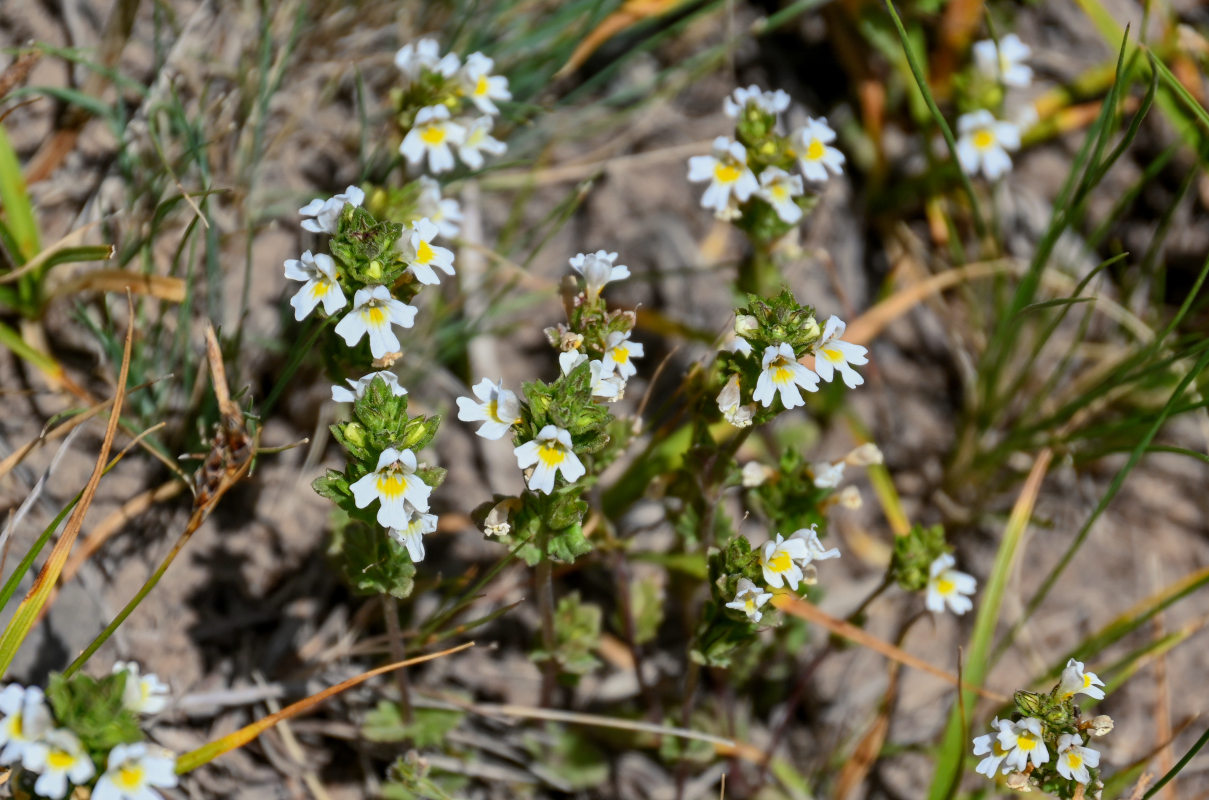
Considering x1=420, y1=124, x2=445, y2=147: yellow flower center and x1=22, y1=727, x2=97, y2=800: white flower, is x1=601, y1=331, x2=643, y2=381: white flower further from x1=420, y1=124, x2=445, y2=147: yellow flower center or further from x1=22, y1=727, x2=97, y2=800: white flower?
x1=22, y1=727, x2=97, y2=800: white flower

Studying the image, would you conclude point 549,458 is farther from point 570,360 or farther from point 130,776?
point 130,776

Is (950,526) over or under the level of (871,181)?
under

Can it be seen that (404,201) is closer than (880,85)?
Yes

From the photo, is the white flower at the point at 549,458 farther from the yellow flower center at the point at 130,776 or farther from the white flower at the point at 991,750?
the white flower at the point at 991,750

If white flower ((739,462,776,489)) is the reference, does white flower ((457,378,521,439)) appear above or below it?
above

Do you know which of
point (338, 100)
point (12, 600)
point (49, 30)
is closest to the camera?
point (12, 600)

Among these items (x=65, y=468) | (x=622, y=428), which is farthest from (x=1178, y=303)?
(x=65, y=468)

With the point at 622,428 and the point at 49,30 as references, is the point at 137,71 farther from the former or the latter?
the point at 622,428

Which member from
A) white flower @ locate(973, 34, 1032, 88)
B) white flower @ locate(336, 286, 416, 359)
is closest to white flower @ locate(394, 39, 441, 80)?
white flower @ locate(336, 286, 416, 359)
